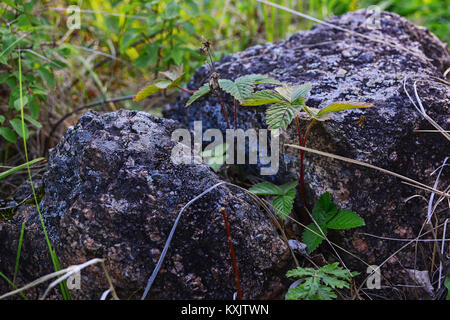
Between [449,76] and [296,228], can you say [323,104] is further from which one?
[449,76]

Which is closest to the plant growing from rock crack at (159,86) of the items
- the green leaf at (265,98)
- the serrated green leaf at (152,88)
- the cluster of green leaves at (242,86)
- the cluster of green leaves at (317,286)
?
the serrated green leaf at (152,88)

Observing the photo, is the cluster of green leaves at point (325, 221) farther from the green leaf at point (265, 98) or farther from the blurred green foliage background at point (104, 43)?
the blurred green foliage background at point (104, 43)

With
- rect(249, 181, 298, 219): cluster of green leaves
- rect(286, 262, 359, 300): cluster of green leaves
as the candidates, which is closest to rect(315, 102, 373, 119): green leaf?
rect(249, 181, 298, 219): cluster of green leaves

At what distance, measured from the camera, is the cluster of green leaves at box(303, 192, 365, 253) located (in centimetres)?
148

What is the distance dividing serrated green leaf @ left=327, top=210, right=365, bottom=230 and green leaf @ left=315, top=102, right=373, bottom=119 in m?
0.39

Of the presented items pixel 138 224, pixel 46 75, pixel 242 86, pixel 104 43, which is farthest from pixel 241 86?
pixel 104 43

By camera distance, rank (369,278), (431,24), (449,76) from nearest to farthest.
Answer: (369,278) → (449,76) → (431,24)

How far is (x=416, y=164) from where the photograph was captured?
5.14 ft

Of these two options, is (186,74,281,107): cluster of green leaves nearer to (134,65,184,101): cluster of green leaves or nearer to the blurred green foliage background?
(134,65,184,101): cluster of green leaves

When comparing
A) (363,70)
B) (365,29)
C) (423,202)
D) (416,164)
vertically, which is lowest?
(423,202)

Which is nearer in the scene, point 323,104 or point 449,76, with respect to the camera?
point 323,104
